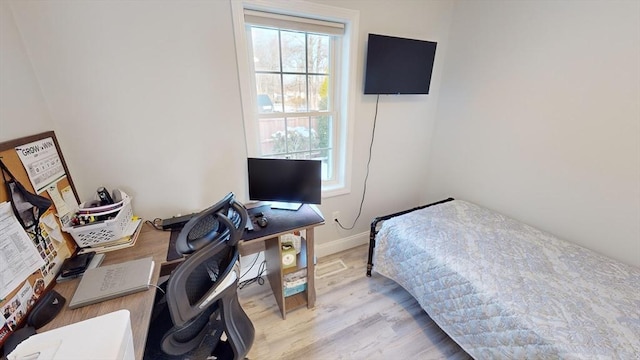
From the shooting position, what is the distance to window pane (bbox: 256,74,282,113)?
169 centimetres

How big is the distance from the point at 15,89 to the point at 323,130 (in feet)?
5.50

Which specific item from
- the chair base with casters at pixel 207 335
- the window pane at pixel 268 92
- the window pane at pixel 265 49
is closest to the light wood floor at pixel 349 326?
the chair base with casters at pixel 207 335

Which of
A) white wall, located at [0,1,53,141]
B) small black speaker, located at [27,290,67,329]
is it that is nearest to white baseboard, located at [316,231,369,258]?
small black speaker, located at [27,290,67,329]

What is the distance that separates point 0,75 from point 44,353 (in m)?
1.09

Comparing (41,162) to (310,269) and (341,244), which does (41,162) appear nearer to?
(310,269)

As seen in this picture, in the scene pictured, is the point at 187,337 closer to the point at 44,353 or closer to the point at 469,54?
the point at 44,353

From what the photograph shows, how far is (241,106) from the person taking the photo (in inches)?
61.1

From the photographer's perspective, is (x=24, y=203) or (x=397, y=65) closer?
(x=24, y=203)

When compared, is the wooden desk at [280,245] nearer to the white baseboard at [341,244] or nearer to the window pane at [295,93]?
the white baseboard at [341,244]

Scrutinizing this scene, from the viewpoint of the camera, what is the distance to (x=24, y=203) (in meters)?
0.90

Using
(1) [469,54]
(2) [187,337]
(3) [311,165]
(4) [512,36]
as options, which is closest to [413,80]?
(1) [469,54]

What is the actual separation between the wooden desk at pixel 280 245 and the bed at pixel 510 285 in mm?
574

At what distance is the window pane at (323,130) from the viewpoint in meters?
1.96

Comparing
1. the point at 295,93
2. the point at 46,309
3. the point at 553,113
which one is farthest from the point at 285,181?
the point at 553,113
